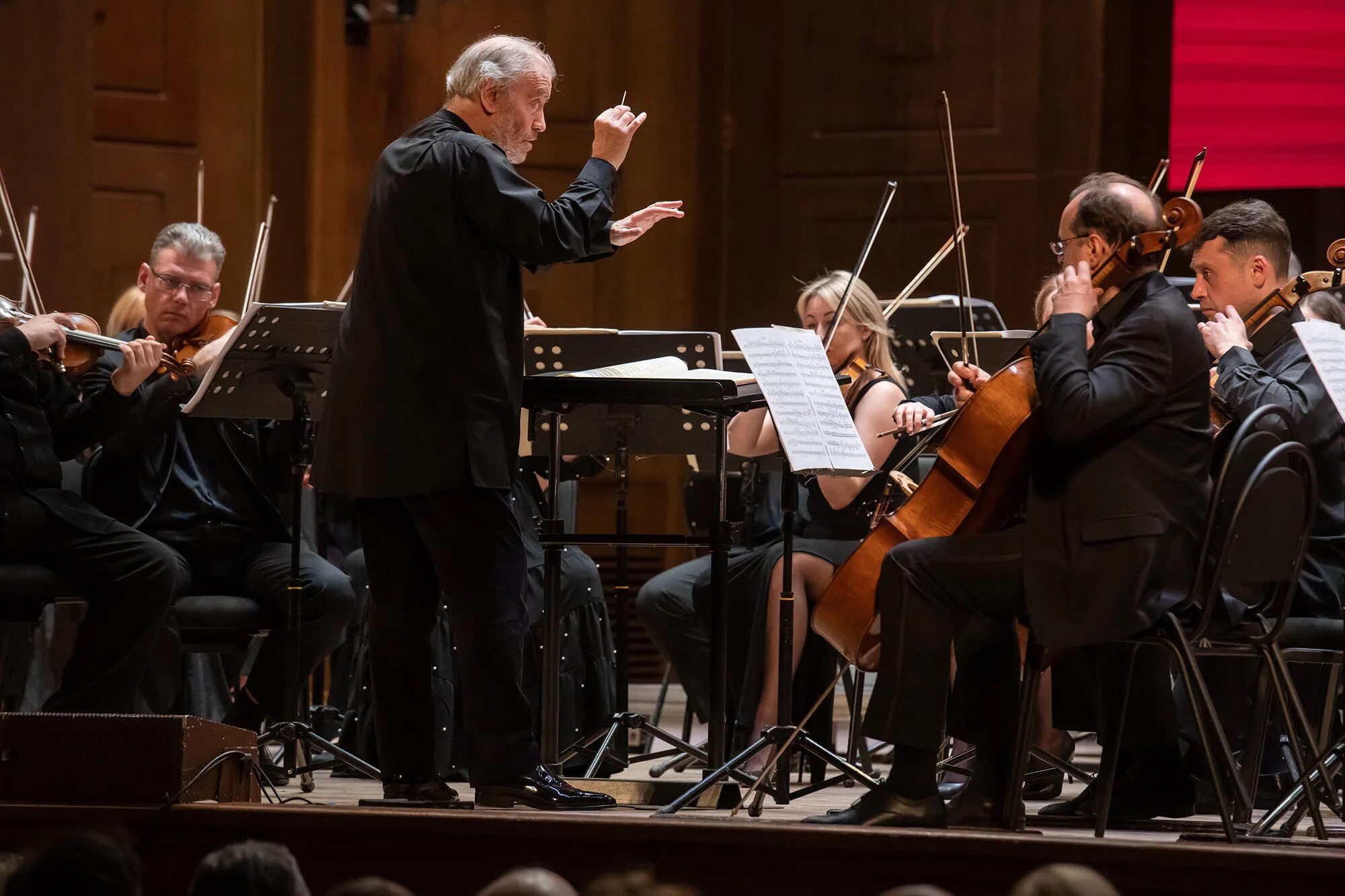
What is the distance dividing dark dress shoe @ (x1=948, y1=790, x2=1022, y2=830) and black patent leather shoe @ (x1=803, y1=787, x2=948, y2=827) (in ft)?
0.19

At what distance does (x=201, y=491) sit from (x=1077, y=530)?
92.0 inches

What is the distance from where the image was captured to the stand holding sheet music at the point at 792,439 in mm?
3139

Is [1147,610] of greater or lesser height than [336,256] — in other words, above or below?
below

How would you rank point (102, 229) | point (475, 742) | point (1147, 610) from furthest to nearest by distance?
point (102, 229)
point (475, 742)
point (1147, 610)

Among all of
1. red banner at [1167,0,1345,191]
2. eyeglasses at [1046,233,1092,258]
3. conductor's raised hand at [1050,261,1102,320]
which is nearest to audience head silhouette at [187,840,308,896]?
A: conductor's raised hand at [1050,261,1102,320]

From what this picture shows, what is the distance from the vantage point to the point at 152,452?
427 centimetres

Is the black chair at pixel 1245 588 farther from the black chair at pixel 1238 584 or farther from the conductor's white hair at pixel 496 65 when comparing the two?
the conductor's white hair at pixel 496 65

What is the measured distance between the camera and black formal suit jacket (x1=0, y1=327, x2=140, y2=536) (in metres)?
3.91

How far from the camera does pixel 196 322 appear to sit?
13.9 feet

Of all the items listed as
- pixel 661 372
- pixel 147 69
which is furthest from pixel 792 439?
pixel 147 69

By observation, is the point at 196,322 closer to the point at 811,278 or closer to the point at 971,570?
the point at 971,570

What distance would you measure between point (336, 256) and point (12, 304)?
2.58 metres

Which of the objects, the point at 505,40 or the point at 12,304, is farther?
the point at 12,304

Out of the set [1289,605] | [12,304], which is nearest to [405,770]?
[1289,605]
